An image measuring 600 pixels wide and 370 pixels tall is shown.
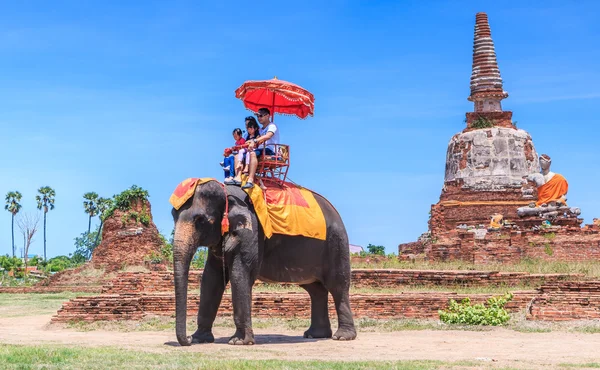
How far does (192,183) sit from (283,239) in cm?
159

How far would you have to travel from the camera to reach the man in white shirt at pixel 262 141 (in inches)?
484

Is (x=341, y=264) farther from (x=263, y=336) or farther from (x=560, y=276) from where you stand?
(x=560, y=276)

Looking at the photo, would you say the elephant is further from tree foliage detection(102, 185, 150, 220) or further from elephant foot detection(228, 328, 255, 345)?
tree foliage detection(102, 185, 150, 220)

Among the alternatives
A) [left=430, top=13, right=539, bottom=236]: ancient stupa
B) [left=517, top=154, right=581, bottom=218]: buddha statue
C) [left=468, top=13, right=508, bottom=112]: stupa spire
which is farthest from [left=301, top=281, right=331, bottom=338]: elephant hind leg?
[left=468, top=13, right=508, bottom=112]: stupa spire

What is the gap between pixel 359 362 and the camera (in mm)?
10109

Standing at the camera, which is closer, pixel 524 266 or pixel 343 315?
pixel 343 315

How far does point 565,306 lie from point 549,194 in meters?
15.6

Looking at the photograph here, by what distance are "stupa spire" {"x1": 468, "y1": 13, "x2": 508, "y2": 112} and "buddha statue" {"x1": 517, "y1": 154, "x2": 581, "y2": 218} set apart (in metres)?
8.71

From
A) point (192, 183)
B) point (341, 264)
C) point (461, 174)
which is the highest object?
point (461, 174)

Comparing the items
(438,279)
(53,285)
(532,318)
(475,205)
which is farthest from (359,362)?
(475,205)

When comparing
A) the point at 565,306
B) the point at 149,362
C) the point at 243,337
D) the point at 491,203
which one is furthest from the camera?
the point at 491,203

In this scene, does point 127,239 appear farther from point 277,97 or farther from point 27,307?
point 277,97

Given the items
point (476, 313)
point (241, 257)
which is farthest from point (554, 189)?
point (241, 257)

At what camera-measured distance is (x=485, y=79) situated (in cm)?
Answer: 3994
